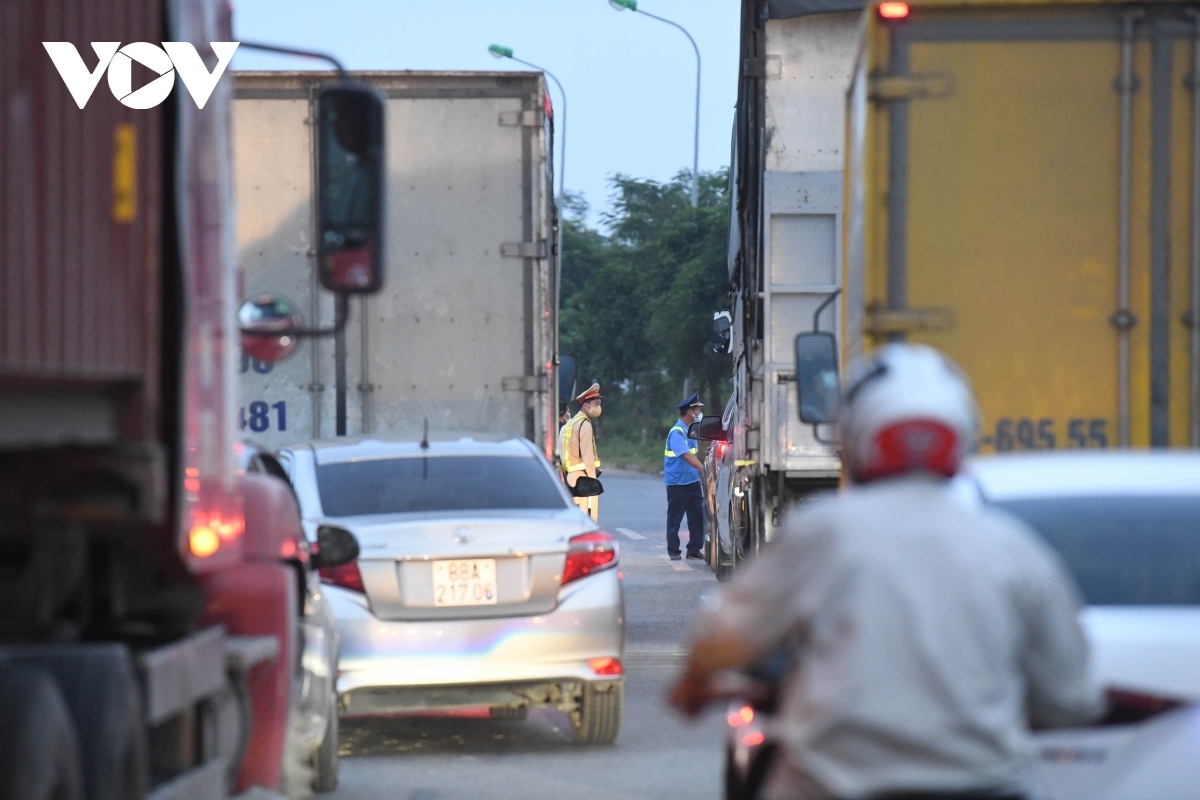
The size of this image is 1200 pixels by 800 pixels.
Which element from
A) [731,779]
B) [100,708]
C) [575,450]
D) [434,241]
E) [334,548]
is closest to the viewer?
[100,708]

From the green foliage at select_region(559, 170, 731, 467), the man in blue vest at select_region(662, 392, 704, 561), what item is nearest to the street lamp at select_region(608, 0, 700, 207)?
the green foliage at select_region(559, 170, 731, 467)

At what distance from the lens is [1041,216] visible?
718cm

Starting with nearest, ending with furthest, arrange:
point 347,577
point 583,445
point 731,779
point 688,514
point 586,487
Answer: point 731,779 < point 347,577 < point 586,487 < point 583,445 < point 688,514

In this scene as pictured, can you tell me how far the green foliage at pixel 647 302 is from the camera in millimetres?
50344

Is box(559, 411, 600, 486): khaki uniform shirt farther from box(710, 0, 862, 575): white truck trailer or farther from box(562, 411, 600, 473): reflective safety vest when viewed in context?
box(710, 0, 862, 575): white truck trailer

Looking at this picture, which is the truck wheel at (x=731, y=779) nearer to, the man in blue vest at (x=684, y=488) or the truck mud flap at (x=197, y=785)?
the truck mud flap at (x=197, y=785)

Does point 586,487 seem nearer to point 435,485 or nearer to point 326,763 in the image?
point 435,485

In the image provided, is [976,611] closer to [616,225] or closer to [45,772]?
[45,772]

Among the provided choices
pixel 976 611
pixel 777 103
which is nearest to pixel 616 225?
pixel 777 103

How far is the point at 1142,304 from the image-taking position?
7.15 metres

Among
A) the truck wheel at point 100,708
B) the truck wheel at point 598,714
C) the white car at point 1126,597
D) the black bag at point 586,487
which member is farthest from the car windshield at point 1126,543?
the black bag at point 586,487

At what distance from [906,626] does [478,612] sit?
5851 millimetres

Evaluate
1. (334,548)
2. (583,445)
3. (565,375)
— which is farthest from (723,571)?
(334,548)

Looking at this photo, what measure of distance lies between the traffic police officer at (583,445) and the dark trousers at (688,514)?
151cm
